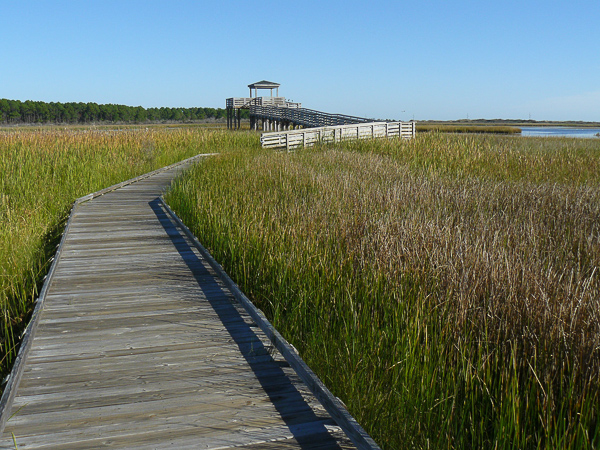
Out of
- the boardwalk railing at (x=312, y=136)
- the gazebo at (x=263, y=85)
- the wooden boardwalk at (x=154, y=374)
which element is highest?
the gazebo at (x=263, y=85)

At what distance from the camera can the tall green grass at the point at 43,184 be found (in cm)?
495

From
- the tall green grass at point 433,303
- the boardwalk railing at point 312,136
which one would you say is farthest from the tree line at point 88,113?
the tall green grass at point 433,303

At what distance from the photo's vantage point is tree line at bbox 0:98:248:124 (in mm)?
96456

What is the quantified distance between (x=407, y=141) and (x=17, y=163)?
11860 millimetres

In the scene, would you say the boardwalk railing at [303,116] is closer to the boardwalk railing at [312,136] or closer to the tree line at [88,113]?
the boardwalk railing at [312,136]

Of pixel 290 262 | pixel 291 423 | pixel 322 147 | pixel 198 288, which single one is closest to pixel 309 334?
pixel 290 262

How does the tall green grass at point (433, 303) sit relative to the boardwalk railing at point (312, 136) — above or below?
below

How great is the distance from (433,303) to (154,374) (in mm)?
1864

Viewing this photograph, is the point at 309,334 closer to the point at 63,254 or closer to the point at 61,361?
the point at 61,361

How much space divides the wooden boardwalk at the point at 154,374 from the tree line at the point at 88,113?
9241cm

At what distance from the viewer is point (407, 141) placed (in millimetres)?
17594

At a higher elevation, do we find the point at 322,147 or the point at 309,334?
the point at 322,147

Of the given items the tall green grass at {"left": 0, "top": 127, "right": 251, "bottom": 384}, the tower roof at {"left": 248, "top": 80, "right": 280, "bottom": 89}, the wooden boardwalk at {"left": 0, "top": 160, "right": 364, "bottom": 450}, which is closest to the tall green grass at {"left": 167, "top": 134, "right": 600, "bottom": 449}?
the wooden boardwalk at {"left": 0, "top": 160, "right": 364, "bottom": 450}

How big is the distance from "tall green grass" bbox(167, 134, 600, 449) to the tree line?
90567 millimetres
